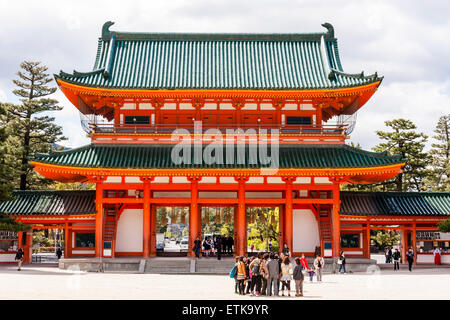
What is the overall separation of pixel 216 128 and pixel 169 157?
4.20 metres

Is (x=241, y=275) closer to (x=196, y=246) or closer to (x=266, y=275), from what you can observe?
(x=266, y=275)

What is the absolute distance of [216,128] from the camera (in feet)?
116

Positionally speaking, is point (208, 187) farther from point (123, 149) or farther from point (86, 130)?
point (86, 130)

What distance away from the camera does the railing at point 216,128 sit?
34.7 metres

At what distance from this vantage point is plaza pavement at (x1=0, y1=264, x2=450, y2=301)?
19750 millimetres

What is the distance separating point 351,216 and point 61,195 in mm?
20853

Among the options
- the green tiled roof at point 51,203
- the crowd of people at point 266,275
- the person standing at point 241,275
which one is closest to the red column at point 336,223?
the crowd of people at point 266,275

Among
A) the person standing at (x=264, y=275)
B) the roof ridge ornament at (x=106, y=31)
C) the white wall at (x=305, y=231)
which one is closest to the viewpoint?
the person standing at (x=264, y=275)

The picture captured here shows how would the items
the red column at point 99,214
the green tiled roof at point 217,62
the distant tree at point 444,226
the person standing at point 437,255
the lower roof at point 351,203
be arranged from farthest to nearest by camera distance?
the person standing at point 437,255
the green tiled roof at point 217,62
the lower roof at point 351,203
the distant tree at point 444,226
the red column at point 99,214

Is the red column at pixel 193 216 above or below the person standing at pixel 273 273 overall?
above

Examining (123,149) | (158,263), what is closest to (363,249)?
(158,263)

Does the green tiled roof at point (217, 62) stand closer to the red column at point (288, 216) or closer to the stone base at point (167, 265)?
the red column at point (288, 216)

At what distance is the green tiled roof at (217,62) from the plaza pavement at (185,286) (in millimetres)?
12768

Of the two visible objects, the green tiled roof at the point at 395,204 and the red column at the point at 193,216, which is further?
the green tiled roof at the point at 395,204
